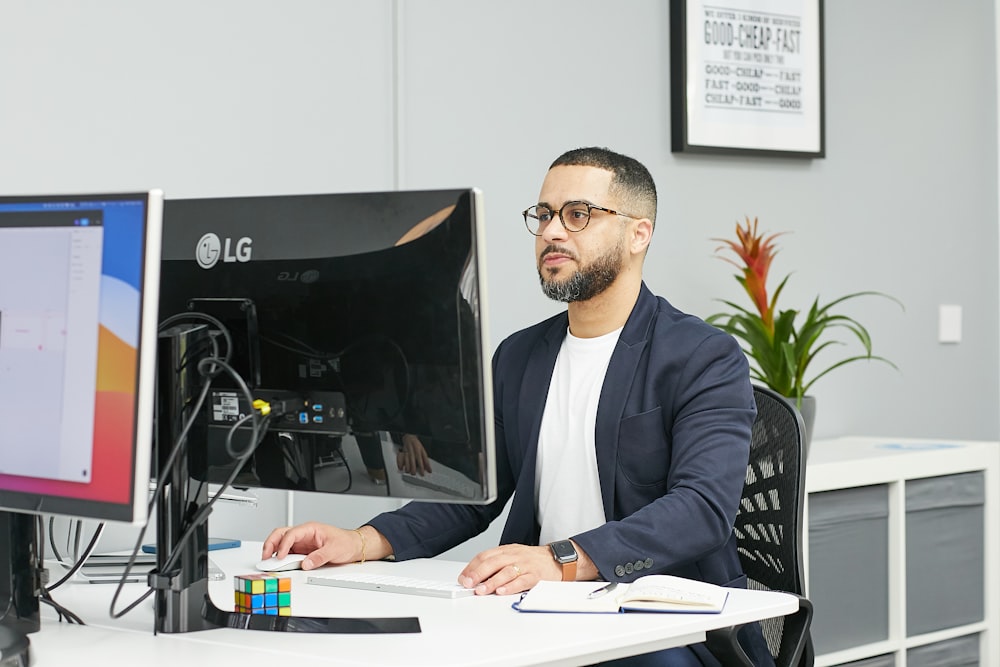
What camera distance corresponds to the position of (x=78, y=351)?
126 cm

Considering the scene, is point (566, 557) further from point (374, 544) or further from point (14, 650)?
point (14, 650)

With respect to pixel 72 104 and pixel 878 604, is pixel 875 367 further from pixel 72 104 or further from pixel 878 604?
pixel 72 104

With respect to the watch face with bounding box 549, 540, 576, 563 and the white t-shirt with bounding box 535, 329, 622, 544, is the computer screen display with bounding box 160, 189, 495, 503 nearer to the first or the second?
the watch face with bounding box 549, 540, 576, 563

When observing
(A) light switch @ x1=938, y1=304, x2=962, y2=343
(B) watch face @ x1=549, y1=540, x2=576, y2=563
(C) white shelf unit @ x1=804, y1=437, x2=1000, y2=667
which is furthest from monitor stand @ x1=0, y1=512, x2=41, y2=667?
(A) light switch @ x1=938, y1=304, x2=962, y2=343

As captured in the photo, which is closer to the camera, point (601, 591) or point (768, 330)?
point (601, 591)

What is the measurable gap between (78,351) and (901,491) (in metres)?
2.26

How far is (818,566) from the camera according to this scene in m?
2.81

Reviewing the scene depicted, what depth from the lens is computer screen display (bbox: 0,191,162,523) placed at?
4.00 ft

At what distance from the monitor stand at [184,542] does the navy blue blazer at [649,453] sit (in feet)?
1.48

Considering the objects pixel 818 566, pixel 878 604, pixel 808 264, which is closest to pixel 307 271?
pixel 818 566

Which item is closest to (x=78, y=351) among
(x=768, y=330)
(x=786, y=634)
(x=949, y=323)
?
(x=786, y=634)

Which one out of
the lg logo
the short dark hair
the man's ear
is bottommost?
the lg logo

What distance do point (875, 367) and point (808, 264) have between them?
399 millimetres

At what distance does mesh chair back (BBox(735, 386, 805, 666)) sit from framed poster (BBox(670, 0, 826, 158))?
1.30 meters
